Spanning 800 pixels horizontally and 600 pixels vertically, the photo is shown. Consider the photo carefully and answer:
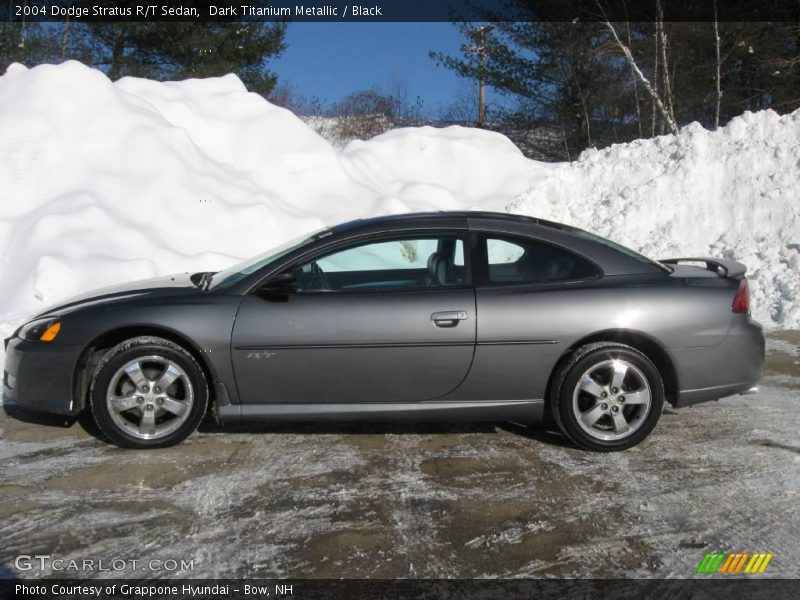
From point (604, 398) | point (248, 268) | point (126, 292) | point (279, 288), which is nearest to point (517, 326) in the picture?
point (604, 398)

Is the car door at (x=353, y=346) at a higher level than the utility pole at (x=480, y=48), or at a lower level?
lower

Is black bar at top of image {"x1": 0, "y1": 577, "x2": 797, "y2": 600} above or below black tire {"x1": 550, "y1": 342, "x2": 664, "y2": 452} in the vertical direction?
below

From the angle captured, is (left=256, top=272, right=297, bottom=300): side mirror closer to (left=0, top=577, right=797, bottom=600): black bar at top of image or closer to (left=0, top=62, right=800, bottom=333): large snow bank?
(left=0, top=577, right=797, bottom=600): black bar at top of image

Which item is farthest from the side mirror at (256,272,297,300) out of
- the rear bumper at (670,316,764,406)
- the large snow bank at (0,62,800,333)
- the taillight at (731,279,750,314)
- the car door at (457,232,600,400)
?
the large snow bank at (0,62,800,333)

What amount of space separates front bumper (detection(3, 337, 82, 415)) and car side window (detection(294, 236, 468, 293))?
55.9 inches

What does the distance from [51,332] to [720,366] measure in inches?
156

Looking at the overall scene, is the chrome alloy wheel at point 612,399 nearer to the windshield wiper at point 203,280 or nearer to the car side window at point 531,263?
the car side window at point 531,263

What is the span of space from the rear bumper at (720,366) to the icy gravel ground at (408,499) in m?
0.33

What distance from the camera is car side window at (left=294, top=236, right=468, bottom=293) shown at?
4.25 metres

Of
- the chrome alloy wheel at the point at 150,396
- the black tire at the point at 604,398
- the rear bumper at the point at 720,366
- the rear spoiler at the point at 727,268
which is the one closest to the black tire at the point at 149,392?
the chrome alloy wheel at the point at 150,396

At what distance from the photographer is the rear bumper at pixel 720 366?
4195 mm

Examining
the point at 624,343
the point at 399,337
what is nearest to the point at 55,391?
the point at 399,337

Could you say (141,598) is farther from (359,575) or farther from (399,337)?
(399,337)

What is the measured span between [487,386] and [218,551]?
1.79 m
